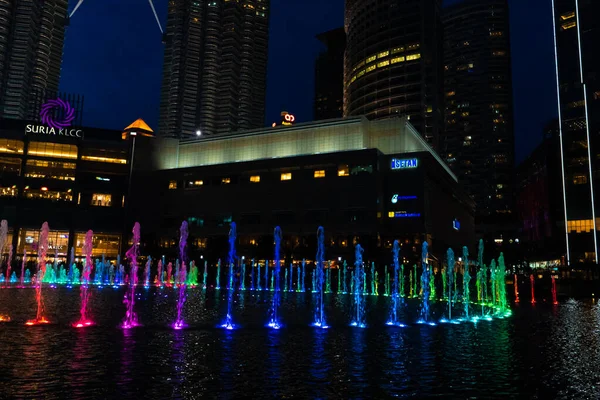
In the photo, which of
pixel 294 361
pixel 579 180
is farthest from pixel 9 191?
pixel 579 180

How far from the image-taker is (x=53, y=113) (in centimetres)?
8981

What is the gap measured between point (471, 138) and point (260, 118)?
274 feet

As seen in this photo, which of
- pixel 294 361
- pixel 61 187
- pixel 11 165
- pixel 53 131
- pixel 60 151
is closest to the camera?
pixel 294 361

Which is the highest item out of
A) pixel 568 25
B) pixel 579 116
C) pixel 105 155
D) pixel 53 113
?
pixel 568 25

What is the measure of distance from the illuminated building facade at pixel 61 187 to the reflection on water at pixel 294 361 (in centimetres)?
7466

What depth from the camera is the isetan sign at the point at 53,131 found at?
8738 cm

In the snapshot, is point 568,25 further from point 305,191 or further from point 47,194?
point 47,194

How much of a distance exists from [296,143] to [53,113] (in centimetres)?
4571

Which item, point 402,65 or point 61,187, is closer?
point 61,187

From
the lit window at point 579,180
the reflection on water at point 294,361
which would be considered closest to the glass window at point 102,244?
the reflection on water at point 294,361

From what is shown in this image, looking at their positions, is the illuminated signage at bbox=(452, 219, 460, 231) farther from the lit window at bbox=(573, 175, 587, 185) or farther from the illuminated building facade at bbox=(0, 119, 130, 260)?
the illuminated building facade at bbox=(0, 119, 130, 260)

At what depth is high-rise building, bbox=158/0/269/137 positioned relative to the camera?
169375 mm

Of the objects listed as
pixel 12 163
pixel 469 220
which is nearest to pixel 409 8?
pixel 469 220

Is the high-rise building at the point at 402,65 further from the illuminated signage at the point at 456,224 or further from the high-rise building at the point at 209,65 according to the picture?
the high-rise building at the point at 209,65
